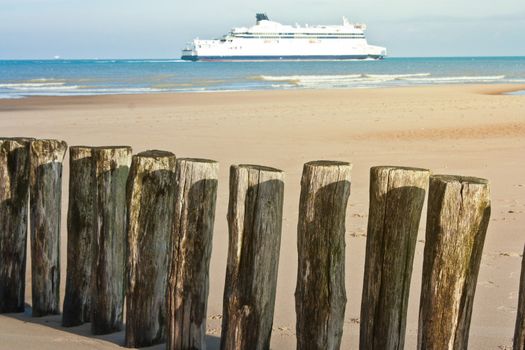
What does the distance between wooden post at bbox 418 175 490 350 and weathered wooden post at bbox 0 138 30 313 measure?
1.98m

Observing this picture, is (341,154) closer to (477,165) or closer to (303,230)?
(477,165)

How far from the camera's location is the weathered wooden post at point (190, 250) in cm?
308

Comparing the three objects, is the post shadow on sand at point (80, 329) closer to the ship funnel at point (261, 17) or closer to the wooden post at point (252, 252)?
the wooden post at point (252, 252)

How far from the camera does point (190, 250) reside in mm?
3100

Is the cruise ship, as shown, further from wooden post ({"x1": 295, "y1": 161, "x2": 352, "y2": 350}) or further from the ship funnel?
wooden post ({"x1": 295, "y1": 161, "x2": 352, "y2": 350})

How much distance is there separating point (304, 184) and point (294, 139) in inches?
366

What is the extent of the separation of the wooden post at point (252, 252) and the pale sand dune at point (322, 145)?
18.8 inches

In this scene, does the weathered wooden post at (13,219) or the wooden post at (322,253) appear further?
the weathered wooden post at (13,219)

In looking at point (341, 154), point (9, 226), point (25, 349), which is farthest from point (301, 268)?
point (341, 154)

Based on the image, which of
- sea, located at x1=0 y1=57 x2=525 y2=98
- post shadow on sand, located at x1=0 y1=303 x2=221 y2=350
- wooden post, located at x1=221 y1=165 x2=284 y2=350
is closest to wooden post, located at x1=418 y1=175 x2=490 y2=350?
wooden post, located at x1=221 y1=165 x2=284 y2=350

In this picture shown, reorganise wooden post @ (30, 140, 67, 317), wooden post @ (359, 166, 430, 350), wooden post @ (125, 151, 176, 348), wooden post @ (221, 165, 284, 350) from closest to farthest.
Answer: wooden post @ (359, 166, 430, 350), wooden post @ (221, 165, 284, 350), wooden post @ (125, 151, 176, 348), wooden post @ (30, 140, 67, 317)

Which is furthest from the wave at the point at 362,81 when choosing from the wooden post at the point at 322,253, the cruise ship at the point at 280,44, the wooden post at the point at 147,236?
the cruise ship at the point at 280,44

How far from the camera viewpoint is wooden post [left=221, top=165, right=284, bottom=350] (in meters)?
2.96

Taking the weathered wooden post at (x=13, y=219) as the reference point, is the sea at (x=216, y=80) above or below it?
above
